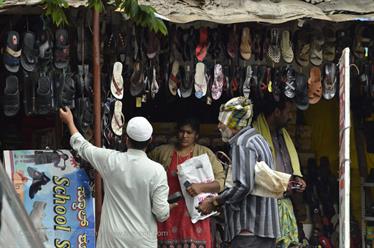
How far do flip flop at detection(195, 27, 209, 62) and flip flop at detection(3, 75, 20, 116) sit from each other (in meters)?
1.65

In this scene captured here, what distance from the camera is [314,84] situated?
8492 mm

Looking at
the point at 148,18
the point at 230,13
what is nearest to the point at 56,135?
the point at 230,13

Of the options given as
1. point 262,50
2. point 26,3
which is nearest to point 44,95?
point 26,3

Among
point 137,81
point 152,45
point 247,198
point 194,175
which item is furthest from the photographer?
point 194,175

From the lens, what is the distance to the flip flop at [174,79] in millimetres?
8148

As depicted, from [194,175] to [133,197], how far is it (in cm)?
173

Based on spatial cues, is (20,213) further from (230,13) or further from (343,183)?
(230,13)

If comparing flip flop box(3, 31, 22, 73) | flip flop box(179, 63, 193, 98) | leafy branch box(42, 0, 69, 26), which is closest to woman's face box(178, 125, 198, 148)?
flip flop box(179, 63, 193, 98)

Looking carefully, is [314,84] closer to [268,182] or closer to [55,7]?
[268,182]

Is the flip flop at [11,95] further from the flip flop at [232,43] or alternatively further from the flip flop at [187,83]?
the flip flop at [232,43]

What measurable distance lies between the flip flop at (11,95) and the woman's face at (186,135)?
5.18 feet

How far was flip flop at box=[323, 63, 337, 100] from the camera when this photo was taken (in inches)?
334

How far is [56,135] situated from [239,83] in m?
1.65

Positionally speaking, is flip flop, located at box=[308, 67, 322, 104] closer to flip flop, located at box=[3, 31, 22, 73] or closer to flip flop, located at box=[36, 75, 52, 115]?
flip flop, located at box=[36, 75, 52, 115]
